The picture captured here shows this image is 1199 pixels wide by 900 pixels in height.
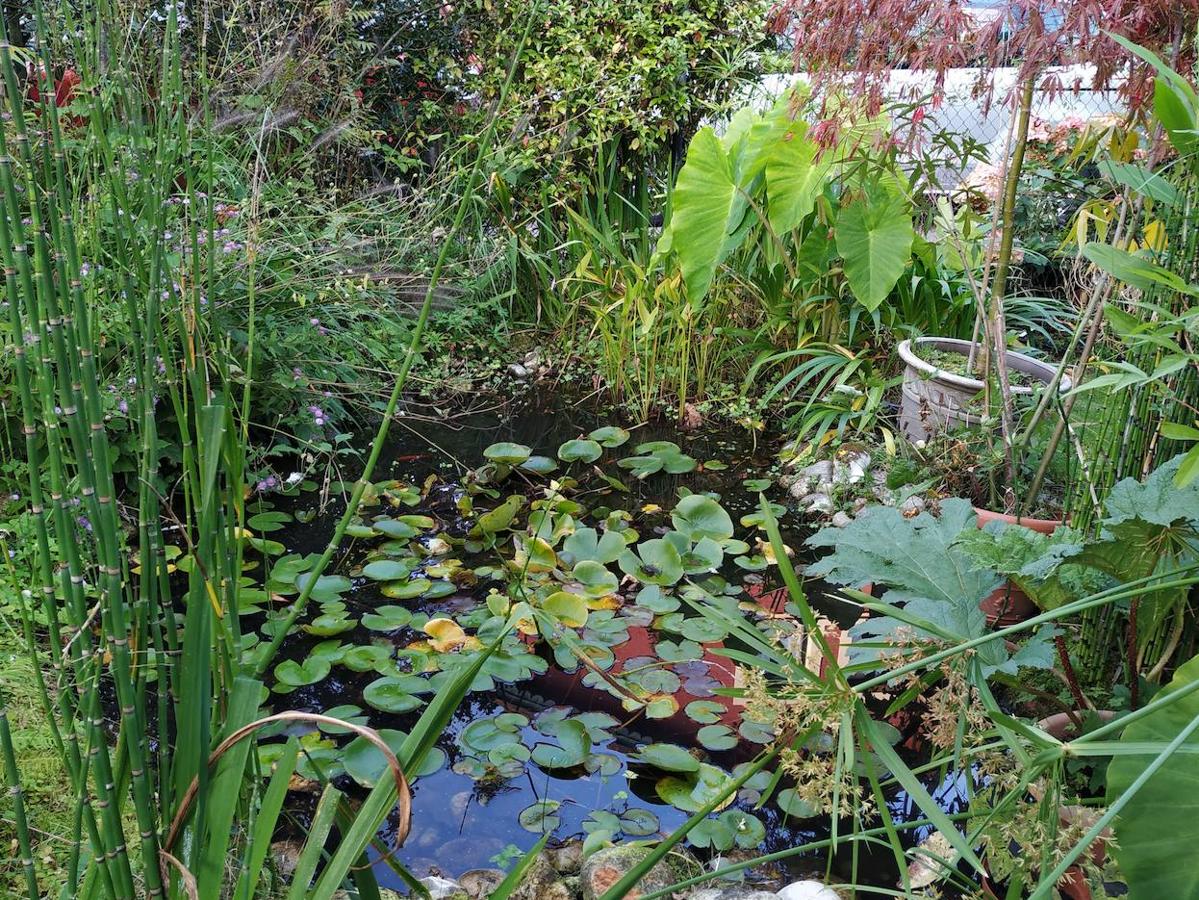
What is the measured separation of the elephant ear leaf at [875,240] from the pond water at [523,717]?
2.62 feet

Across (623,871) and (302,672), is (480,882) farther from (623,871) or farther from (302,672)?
(302,672)

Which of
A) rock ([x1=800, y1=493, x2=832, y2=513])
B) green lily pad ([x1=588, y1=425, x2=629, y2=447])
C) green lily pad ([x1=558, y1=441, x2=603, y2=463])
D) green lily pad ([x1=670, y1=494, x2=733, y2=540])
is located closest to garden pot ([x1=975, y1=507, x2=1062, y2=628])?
green lily pad ([x1=670, y1=494, x2=733, y2=540])

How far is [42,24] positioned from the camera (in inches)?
28.3

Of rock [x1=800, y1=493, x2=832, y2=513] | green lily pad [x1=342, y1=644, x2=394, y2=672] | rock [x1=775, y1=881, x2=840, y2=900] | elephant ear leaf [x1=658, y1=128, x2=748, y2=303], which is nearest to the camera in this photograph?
rock [x1=775, y1=881, x2=840, y2=900]

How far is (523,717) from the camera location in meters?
1.98

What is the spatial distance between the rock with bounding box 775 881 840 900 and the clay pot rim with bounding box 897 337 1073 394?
163 centimetres

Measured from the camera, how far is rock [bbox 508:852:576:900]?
1.52 m

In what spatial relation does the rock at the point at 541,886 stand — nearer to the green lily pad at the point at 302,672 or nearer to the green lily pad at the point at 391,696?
the green lily pad at the point at 391,696

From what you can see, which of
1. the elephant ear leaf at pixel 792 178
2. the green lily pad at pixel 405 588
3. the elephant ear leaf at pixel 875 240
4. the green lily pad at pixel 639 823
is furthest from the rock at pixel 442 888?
the elephant ear leaf at pixel 792 178

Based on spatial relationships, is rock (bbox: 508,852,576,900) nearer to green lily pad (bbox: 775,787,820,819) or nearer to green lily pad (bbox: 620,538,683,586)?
green lily pad (bbox: 775,787,820,819)

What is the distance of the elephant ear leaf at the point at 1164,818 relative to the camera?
3.47 feet

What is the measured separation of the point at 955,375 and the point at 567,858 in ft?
6.04

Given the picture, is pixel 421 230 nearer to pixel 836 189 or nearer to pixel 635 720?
pixel 836 189

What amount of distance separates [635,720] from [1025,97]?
1.64 metres
